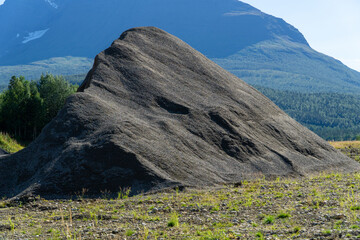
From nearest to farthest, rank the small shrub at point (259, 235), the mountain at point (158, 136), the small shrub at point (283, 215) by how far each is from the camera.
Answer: the small shrub at point (259, 235)
the small shrub at point (283, 215)
the mountain at point (158, 136)

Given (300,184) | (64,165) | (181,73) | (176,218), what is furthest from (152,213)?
(181,73)

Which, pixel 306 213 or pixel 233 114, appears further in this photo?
pixel 233 114

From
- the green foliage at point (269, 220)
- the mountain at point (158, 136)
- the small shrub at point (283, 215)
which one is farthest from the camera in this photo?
the mountain at point (158, 136)

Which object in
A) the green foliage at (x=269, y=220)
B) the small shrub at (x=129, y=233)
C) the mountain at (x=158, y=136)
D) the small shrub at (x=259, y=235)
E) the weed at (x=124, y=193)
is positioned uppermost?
the mountain at (x=158, y=136)

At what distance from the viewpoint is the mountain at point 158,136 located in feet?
61.6

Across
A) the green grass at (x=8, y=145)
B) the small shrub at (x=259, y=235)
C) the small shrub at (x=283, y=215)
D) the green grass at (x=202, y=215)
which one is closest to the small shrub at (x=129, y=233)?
the green grass at (x=202, y=215)

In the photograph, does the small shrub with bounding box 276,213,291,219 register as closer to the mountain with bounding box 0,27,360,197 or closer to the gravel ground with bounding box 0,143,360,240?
the gravel ground with bounding box 0,143,360,240

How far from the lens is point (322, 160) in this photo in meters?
26.6

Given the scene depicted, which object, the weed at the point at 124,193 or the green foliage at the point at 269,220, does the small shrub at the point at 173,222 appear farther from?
the weed at the point at 124,193

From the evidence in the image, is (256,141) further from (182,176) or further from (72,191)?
(72,191)

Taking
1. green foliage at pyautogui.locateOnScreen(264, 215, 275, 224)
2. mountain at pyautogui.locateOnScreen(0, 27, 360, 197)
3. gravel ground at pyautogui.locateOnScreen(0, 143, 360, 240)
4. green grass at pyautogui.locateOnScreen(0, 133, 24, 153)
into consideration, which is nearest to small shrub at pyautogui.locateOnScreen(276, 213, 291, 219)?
gravel ground at pyautogui.locateOnScreen(0, 143, 360, 240)

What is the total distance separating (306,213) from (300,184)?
659 centimetres

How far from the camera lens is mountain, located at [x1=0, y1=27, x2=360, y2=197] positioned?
18.8 meters

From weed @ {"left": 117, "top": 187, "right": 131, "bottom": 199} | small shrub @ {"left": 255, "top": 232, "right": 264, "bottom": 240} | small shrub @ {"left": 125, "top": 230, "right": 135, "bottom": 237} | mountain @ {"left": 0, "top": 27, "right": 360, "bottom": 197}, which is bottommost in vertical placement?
small shrub @ {"left": 125, "top": 230, "right": 135, "bottom": 237}
